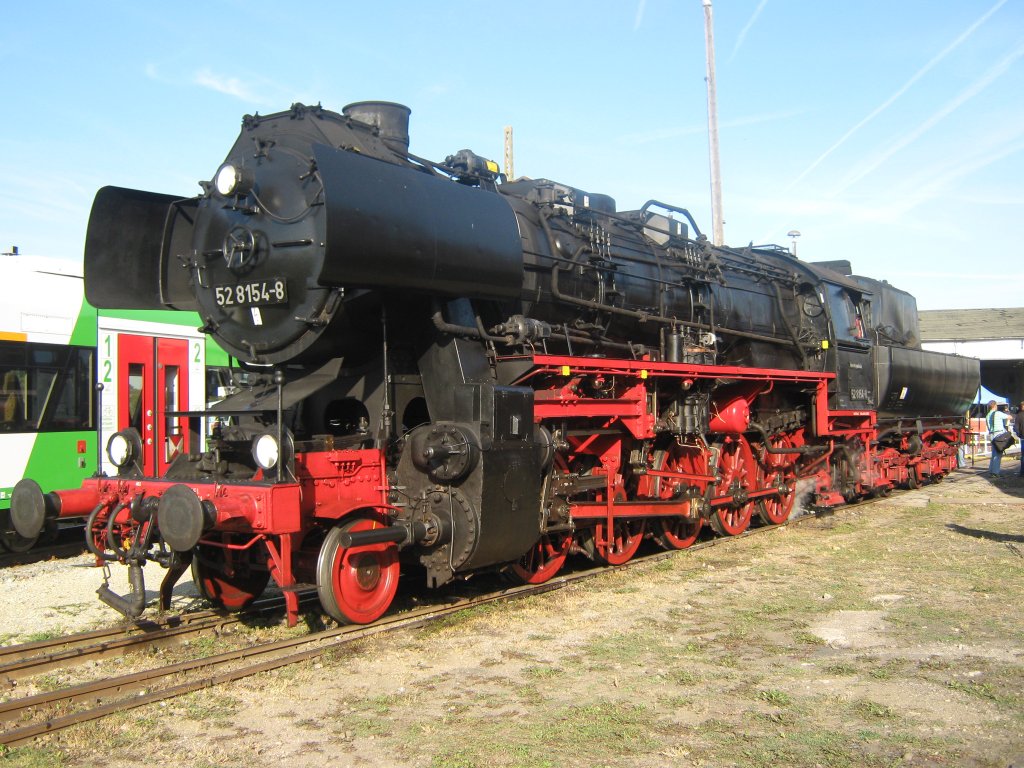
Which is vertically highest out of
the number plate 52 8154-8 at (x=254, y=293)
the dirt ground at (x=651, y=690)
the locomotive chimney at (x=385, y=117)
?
the locomotive chimney at (x=385, y=117)

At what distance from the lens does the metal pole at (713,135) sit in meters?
18.7

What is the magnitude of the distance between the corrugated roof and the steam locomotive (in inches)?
926

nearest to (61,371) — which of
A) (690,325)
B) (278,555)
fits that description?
(278,555)

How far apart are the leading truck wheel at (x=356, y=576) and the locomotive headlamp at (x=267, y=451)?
673 mm

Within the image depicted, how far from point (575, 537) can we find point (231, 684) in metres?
3.88

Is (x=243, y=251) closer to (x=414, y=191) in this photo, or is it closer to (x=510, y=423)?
(x=414, y=191)

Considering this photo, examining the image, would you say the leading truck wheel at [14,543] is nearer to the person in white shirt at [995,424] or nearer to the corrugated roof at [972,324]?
the person in white shirt at [995,424]

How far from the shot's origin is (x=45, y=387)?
10.1m

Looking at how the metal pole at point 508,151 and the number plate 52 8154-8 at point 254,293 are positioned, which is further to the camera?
the metal pole at point 508,151

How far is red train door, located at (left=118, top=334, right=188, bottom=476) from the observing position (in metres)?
10.9

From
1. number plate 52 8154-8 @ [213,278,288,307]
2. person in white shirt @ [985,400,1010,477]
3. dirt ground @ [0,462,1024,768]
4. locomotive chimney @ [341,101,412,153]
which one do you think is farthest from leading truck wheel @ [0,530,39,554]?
person in white shirt @ [985,400,1010,477]

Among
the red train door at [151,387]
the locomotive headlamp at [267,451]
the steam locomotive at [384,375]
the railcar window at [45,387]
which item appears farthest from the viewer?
the red train door at [151,387]

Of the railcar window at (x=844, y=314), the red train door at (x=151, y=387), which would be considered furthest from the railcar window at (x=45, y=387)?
the railcar window at (x=844, y=314)

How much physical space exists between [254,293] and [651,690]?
3695mm
